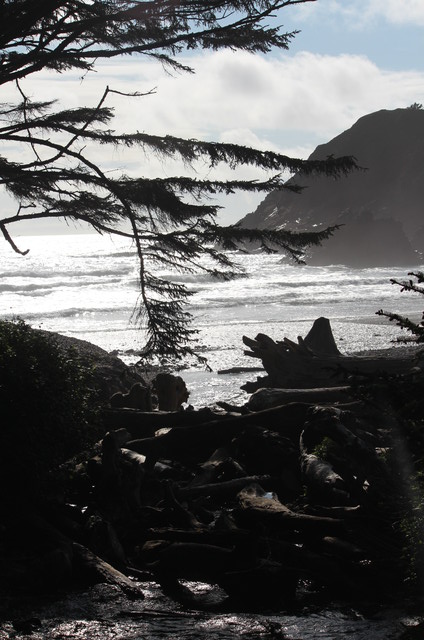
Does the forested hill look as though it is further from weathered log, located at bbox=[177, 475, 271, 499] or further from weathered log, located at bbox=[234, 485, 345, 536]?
weathered log, located at bbox=[234, 485, 345, 536]

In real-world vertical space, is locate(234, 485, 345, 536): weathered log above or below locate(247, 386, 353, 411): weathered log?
below

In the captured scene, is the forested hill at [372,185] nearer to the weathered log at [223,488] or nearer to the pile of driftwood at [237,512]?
the pile of driftwood at [237,512]

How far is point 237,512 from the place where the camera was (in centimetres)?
665

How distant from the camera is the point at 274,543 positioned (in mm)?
6109

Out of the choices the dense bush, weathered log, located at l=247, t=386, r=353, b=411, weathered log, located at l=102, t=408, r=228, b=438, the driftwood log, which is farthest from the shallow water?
the driftwood log

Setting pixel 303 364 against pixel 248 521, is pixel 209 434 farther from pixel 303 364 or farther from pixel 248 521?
pixel 303 364

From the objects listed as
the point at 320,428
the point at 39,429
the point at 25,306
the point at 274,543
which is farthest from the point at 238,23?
the point at 25,306

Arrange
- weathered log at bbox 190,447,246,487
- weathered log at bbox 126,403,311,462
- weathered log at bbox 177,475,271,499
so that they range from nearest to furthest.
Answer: weathered log at bbox 177,475,271,499 < weathered log at bbox 190,447,246,487 < weathered log at bbox 126,403,311,462

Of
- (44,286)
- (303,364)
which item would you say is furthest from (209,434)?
(44,286)

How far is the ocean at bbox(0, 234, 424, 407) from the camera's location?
23078mm

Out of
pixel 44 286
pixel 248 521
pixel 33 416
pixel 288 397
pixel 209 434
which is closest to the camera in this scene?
pixel 33 416

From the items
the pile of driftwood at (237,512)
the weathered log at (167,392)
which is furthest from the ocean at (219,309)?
the pile of driftwood at (237,512)

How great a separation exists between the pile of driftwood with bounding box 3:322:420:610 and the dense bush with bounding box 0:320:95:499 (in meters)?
0.29

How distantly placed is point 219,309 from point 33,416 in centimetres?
3303
